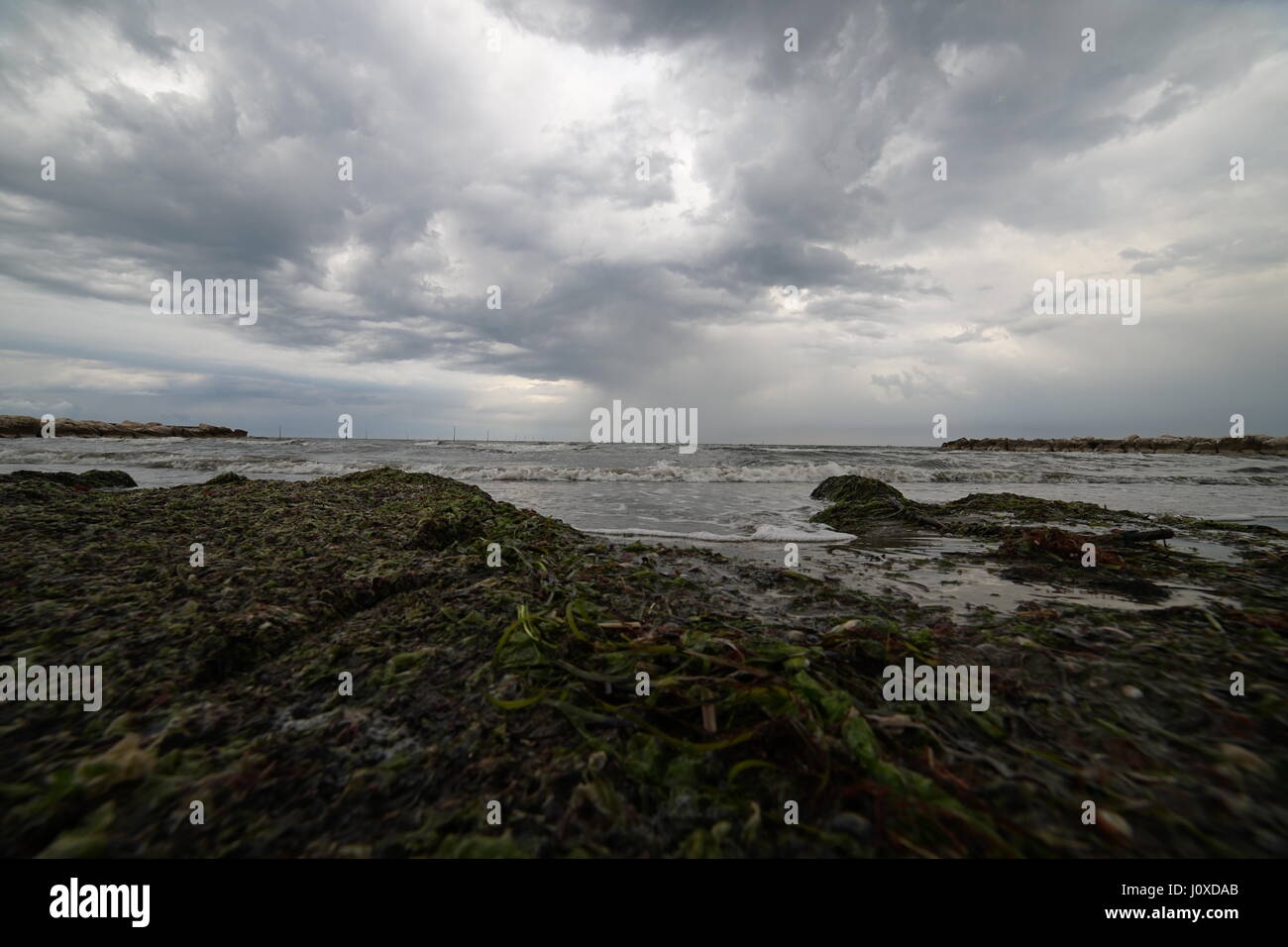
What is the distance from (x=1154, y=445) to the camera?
4209 centimetres

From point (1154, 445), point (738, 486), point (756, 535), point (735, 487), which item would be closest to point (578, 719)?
point (756, 535)

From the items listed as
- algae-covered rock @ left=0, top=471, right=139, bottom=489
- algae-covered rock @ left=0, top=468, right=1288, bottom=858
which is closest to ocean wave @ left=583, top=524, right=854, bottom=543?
algae-covered rock @ left=0, top=468, right=1288, bottom=858

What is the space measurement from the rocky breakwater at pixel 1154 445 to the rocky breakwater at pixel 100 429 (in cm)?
8723

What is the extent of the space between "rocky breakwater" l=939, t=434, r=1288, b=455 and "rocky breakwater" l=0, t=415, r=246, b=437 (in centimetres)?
8723

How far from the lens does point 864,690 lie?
2.34 m

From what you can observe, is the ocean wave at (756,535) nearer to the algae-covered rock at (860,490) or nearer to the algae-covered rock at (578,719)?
the algae-covered rock at (860,490)

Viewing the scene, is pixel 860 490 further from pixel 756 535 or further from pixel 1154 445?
pixel 1154 445

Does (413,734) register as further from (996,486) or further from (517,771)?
(996,486)

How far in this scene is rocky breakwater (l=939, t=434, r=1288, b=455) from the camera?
35.4m

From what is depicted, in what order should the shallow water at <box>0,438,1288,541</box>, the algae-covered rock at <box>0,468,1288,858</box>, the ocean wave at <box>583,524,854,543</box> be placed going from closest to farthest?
the algae-covered rock at <box>0,468,1288,858</box>, the ocean wave at <box>583,524,854,543</box>, the shallow water at <box>0,438,1288,541</box>

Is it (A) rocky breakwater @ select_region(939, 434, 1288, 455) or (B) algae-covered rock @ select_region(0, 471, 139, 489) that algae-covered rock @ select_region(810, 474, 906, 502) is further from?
(A) rocky breakwater @ select_region(939, 434, 1288, 455)

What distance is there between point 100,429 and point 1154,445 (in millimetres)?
100761
